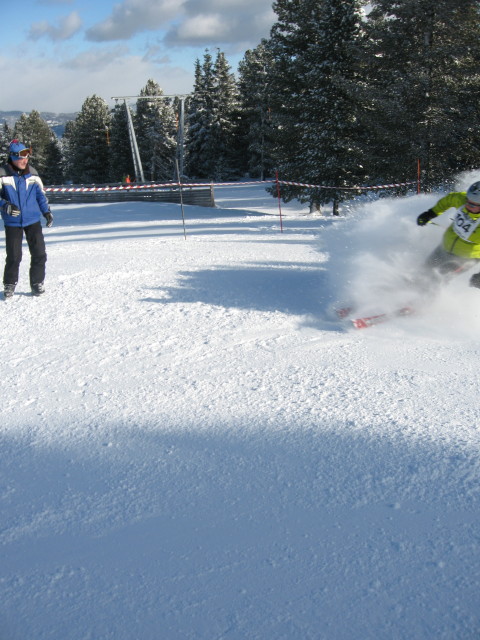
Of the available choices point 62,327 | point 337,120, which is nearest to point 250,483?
point 62,327

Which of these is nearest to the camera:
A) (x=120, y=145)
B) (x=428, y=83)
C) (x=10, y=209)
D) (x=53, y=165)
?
(x=10, y=209)

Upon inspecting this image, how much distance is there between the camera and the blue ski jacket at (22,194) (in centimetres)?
633

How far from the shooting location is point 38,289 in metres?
7.07

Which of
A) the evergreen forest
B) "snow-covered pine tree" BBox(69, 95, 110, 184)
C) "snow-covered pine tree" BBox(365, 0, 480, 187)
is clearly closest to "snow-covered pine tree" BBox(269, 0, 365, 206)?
the evergreen forest

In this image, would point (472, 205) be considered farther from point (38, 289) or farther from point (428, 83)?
point (428, 83)

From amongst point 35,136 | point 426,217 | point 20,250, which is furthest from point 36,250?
point 35,136

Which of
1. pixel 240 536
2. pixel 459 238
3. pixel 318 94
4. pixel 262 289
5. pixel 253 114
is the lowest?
pixel 240 536

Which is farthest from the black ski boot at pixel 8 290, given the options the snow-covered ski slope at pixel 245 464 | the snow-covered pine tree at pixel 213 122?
the snow-covered pine tree at pixel 213 122

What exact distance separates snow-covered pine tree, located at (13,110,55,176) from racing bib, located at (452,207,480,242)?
6675 centimetres

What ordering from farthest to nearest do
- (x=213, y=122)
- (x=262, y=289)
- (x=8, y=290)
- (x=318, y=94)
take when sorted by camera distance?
(x=213, y=122) < (x=318, y=94) < (x=262, y=289) < (x=8, y=290)

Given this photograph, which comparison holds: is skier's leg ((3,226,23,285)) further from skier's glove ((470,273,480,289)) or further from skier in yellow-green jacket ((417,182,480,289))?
skier's glove ((470,273,480,289))

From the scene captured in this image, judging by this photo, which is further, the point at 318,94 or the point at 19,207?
the point at 318,94

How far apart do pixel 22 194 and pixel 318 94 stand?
14.6 metres

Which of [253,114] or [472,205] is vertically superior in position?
[253,114]
